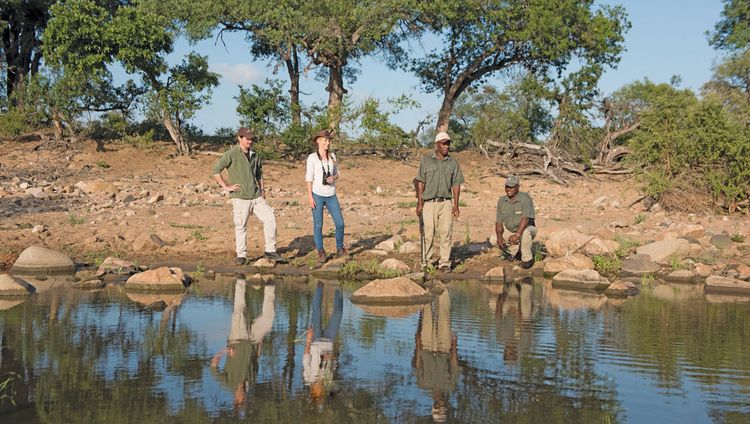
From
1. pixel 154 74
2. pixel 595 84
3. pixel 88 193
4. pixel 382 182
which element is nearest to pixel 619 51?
pixel 595 84

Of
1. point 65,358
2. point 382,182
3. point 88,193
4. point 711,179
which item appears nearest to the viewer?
point 65,358

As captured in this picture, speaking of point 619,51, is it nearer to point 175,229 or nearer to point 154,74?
point 154,74

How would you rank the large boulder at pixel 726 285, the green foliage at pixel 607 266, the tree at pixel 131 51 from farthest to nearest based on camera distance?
the tree at pixel 131 51, the green foliage at pixel 607 266, the large boulder at pixel 726 285

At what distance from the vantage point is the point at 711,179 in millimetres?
15352

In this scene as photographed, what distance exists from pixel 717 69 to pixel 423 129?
53.8 ft

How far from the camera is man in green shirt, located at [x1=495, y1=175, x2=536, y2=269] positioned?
35.3ft

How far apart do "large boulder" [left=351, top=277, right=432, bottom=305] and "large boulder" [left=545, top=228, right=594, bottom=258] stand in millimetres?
3625

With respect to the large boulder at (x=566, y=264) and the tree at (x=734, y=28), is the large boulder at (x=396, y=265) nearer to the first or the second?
the large boulder at (x=566, y=264)

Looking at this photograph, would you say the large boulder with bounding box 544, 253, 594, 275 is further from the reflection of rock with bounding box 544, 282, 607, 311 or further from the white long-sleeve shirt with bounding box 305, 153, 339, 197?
the white long-sleeve shirt with bounding box 305, 153, 339, 197

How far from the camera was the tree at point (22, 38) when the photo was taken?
27594 mm

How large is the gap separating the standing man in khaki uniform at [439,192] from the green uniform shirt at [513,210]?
1.03 meters

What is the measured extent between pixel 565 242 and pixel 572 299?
276cm

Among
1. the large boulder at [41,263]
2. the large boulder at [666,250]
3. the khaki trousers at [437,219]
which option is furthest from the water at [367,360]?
the large boulder at [666,250]

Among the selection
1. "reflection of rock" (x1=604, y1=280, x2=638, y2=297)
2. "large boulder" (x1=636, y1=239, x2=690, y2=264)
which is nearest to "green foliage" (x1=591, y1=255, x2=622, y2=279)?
"large boulder" (x1=636, y1=239, x2=690, y2=264)
